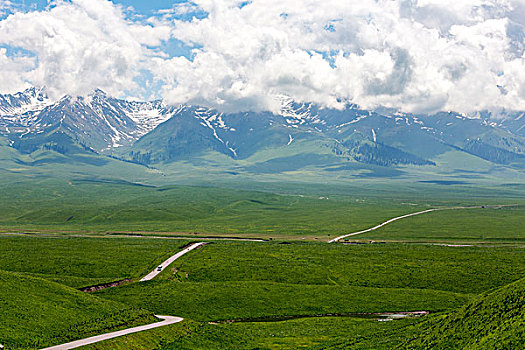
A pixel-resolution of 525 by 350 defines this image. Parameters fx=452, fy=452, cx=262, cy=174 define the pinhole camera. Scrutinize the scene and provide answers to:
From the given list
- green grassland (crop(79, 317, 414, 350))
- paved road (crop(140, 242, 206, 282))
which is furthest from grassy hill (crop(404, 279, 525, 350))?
paved road (crop(140, 242, 206, 282))

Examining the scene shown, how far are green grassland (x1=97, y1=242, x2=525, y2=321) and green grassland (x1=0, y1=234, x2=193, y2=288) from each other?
10.00 metres

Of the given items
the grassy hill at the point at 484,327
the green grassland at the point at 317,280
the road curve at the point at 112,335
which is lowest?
the green grassland at the point at 317,280

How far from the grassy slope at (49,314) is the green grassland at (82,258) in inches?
766

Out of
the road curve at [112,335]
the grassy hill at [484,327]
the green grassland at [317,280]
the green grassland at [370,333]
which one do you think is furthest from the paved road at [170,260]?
the grassy hill at [484,327]

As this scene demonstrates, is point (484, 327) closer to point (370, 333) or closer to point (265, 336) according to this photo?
point (370, 333)

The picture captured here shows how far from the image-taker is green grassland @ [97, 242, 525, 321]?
86.8 meters

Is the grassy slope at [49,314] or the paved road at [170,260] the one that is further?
the paved road at [170,260]

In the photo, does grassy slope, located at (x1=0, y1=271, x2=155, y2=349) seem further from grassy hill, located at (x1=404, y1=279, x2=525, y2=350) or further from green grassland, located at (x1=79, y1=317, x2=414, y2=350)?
grassy hill, located at (x1=404, y1=279, x2=525, y2=350)

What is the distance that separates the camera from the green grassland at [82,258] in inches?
4309

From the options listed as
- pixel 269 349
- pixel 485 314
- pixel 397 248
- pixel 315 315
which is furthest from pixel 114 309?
pixel 397 248

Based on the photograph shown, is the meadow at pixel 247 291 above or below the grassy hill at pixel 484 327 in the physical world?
below

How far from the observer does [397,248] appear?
146 metres

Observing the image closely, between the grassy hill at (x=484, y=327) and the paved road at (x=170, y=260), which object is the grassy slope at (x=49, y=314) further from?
the grassy hill at (x=484, y=327)

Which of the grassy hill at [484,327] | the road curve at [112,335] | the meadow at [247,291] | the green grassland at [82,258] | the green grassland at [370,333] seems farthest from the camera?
the green grassland at [82,258]
